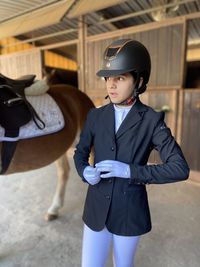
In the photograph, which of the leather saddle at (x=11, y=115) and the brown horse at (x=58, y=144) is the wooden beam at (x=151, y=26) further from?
the leather saddle at (x=11, y=115)

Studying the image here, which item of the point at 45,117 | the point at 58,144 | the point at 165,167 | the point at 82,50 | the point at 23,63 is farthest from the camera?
the point at 23,63

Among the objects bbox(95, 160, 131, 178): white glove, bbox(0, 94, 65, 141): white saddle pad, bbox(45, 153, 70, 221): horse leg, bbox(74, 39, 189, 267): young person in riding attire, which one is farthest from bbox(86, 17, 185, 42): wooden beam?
bbox(95, 160, 131, 178): white glove

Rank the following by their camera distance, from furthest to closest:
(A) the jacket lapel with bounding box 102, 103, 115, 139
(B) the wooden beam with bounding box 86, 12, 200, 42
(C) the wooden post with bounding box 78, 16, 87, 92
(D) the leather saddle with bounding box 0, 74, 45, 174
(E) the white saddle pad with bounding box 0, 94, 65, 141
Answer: (C) the wooden post with bounding box 78, 16, 87, 92
(B) the wooden beam with bounding box 86, 12, 200, 42
(E) the white saddle pad with bounding box 0, 94, 65, 141
(D) the leather saddle with bounding box 0, 74, 45, 174
(A) the jacket lapel with bounding box 102, 103, 115, 139

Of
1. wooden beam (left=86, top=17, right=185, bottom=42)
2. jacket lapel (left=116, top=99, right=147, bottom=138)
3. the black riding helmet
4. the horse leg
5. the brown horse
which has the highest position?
wooden beam (left=86, top=17, right=185, bottom=42)

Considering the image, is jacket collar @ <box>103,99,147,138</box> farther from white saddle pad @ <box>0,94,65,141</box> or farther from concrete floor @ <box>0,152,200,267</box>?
concrete floor @ <box>0,152,200,267</box>

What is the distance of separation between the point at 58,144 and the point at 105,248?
0.84 metres

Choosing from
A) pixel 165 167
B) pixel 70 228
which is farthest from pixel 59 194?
pixel 165 167

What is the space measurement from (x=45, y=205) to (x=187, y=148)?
5.08 ft

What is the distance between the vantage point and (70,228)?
1.55 metres

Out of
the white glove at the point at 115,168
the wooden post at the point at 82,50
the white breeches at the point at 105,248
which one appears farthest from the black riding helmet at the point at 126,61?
the wooden post at the point at 82,50

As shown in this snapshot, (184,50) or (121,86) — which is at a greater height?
(184,50)

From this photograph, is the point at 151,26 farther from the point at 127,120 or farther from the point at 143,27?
the point at 127,120

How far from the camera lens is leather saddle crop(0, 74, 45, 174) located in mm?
1164

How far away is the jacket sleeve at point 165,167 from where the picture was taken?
618 mm
